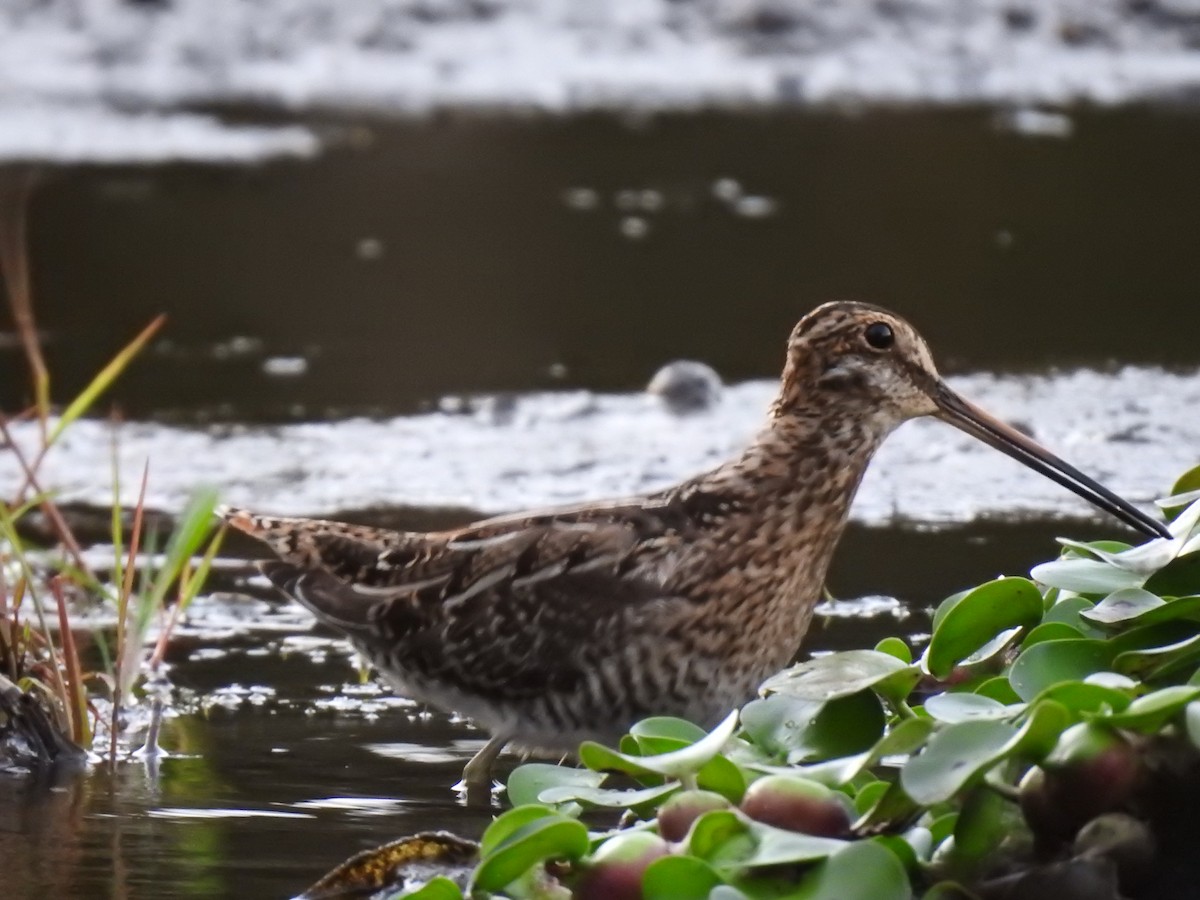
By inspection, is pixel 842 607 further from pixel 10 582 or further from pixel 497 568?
pixel 10 582

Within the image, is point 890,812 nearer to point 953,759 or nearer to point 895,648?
point 953,759

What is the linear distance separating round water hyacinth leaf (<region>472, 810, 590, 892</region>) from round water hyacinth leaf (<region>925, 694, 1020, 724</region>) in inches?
21.9

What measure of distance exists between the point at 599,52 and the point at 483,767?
11449mm

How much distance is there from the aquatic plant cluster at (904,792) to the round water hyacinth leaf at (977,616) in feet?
0.45

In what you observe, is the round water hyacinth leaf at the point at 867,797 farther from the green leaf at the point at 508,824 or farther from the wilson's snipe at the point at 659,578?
the wilson's snipe at the point at 659,578

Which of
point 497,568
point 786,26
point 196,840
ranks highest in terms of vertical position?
point 786,26

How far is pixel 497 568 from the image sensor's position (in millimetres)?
4922

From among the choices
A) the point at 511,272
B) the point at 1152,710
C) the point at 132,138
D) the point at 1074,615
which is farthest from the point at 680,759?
the point at 132,138

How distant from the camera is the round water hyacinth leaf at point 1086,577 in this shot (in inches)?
159

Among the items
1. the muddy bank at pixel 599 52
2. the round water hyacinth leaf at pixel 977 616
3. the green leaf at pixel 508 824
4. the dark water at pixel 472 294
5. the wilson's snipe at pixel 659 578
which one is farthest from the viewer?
the muddy bank at pixel 599 52

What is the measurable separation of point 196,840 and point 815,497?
1426mm

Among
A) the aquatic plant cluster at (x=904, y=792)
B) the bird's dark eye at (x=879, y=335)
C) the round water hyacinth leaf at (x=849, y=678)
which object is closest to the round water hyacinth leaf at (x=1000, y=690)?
the aquatic plant cluster at (x=904, y=792)

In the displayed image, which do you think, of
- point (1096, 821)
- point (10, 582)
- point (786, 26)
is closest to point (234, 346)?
point (10, 582)

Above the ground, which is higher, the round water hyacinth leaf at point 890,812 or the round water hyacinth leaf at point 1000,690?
the round water hyacinth leaf at point 1000,690
